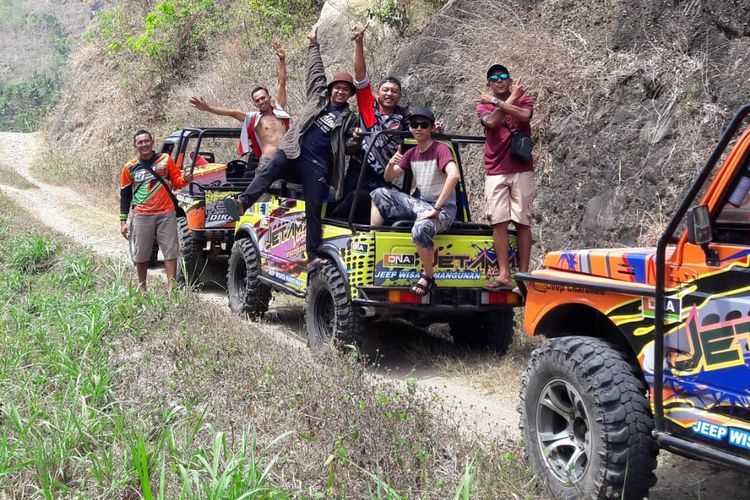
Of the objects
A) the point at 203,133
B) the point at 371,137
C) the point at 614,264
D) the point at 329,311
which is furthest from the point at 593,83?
the point at 614,264

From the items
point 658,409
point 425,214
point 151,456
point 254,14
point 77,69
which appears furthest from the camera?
point 77,69

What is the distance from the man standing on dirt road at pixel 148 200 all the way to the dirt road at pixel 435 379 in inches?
34.8

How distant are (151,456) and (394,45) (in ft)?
38.9

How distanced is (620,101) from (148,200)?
5.06m

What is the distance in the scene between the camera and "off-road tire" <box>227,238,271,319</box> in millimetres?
8711

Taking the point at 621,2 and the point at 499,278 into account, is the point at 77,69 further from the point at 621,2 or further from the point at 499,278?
the point at 499,278

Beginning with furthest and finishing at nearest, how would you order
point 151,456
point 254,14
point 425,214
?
point 254,14
point 425,214
point 151,456

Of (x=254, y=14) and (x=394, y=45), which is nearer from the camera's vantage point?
(x=394, y=45)

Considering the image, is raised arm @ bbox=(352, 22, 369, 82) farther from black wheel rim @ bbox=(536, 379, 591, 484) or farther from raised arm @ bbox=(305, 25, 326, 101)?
black wheel rim @ bbox=(536, 379, 591, 484)

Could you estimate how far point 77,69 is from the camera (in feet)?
108

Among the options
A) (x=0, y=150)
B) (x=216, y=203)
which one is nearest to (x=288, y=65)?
(x=216, y=203)

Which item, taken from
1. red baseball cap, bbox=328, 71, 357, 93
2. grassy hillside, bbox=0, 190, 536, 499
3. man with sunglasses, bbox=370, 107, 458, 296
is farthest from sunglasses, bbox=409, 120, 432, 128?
grassy hillside, bbox=0, 190, 536, 499

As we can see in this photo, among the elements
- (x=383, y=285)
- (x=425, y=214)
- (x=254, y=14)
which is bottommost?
(x=383, y=285)

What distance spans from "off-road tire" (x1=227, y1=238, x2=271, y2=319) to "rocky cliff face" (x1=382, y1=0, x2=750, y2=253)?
2.95m
